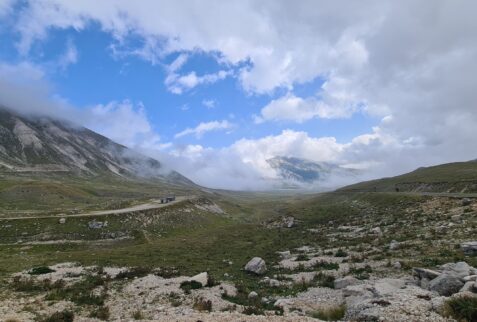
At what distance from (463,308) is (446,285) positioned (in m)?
5.20

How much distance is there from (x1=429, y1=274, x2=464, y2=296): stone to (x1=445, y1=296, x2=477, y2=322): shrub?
11.4 ft

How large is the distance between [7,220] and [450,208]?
279ft

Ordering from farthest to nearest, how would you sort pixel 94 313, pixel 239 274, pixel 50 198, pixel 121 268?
pixel 50 198 → pixel 121 268 → pixel 239 274 → pixel 94 313

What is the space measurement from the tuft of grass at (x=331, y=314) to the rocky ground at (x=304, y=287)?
2.3 inches

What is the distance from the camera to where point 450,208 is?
59.6m

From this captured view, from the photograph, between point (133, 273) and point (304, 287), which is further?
point (133, 273)

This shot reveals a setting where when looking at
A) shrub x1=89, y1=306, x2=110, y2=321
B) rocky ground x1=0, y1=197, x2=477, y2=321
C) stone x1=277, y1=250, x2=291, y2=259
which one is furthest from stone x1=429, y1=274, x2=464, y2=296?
stone x1=277, y1=250, x2=291, y2=259

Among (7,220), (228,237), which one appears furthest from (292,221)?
(7,220)

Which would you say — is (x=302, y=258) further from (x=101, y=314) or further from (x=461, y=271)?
(x=101, y=314)

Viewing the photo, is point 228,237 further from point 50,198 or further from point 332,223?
point 50,198

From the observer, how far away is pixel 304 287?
31.2 meters

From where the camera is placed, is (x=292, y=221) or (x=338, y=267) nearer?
(x=338, y=267)

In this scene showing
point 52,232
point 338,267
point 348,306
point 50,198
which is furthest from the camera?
point 50,198

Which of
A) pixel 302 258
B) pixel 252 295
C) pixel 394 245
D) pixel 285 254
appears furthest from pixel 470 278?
pixel 285 254
